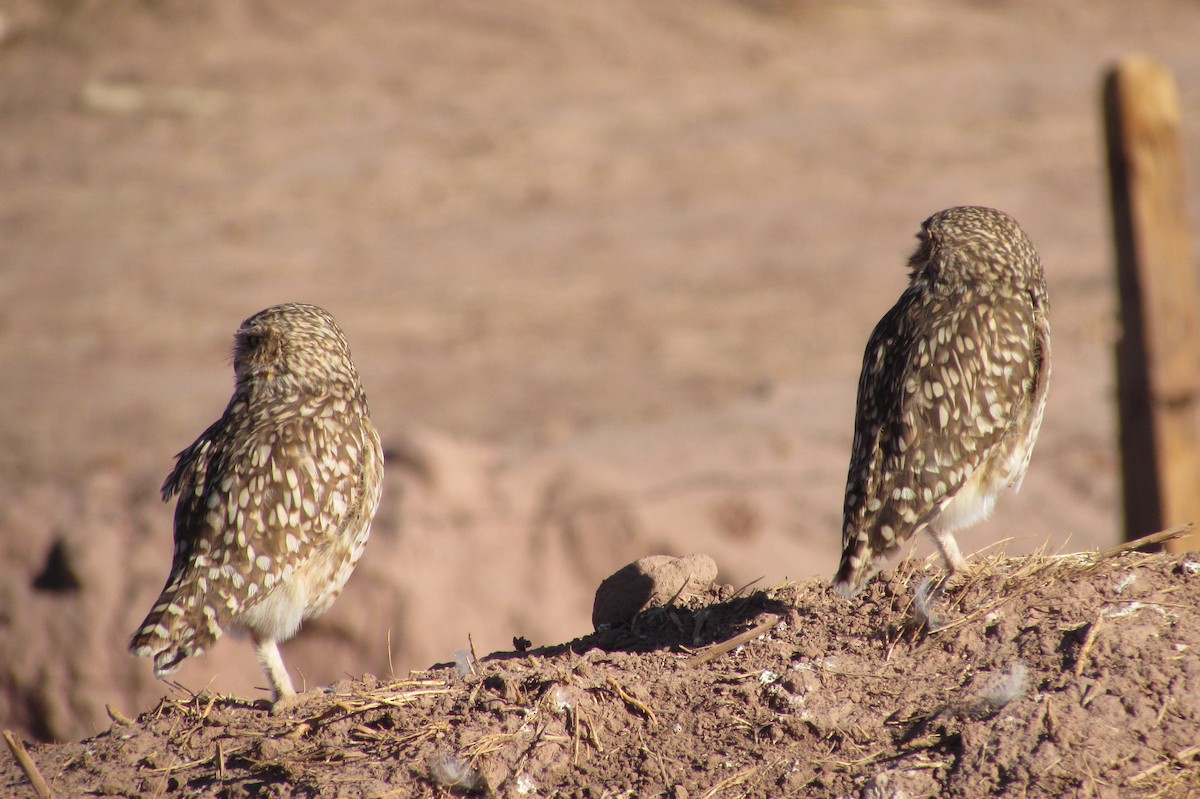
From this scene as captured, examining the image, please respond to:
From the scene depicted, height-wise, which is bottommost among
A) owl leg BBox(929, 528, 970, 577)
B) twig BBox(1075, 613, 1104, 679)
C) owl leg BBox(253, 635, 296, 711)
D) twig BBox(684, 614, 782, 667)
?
owl leg BBox(253, 635, 296, 711)

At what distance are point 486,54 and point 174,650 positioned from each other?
25511 millimetres

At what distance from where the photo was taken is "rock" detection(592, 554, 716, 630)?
5707 millimetres

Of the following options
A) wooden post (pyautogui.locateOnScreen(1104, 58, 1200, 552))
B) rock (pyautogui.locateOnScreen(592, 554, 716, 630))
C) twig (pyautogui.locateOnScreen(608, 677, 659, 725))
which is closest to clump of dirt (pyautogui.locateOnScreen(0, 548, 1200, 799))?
twig (pyautogui.locateOnScreen(608, 677, 659, 725))

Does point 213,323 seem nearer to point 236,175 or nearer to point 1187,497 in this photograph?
point 236,175

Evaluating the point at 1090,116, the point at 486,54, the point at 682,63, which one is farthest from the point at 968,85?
the point at 486,54

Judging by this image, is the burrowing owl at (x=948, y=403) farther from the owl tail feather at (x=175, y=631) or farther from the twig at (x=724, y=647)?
the owl tail feather at (x=175, y=631)

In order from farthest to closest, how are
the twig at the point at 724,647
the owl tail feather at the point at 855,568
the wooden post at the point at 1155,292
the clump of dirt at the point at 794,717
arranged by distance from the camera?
1. the wooden post at the point at 1155,292
2. the owl tail feather at the point at 855,568
3. the twig at the point at 724,647
4. the clump of dirt at the point at 794,717

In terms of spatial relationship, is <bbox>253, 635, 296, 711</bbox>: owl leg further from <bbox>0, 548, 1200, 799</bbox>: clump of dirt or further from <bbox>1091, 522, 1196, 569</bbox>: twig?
<bbox>1091, 522, 1196, 569</bbox>: twig

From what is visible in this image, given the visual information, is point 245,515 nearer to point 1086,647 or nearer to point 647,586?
point 647,586

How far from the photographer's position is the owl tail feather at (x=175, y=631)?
514cm

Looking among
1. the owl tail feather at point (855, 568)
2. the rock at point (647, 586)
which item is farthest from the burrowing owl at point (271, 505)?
the owl tail feather at point (855, 568)

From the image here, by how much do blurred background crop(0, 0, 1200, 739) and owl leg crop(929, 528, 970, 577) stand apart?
444 millimetres

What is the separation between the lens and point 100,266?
20984 millimetres

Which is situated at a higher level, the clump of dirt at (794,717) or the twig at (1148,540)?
the twig at (1148,540)
